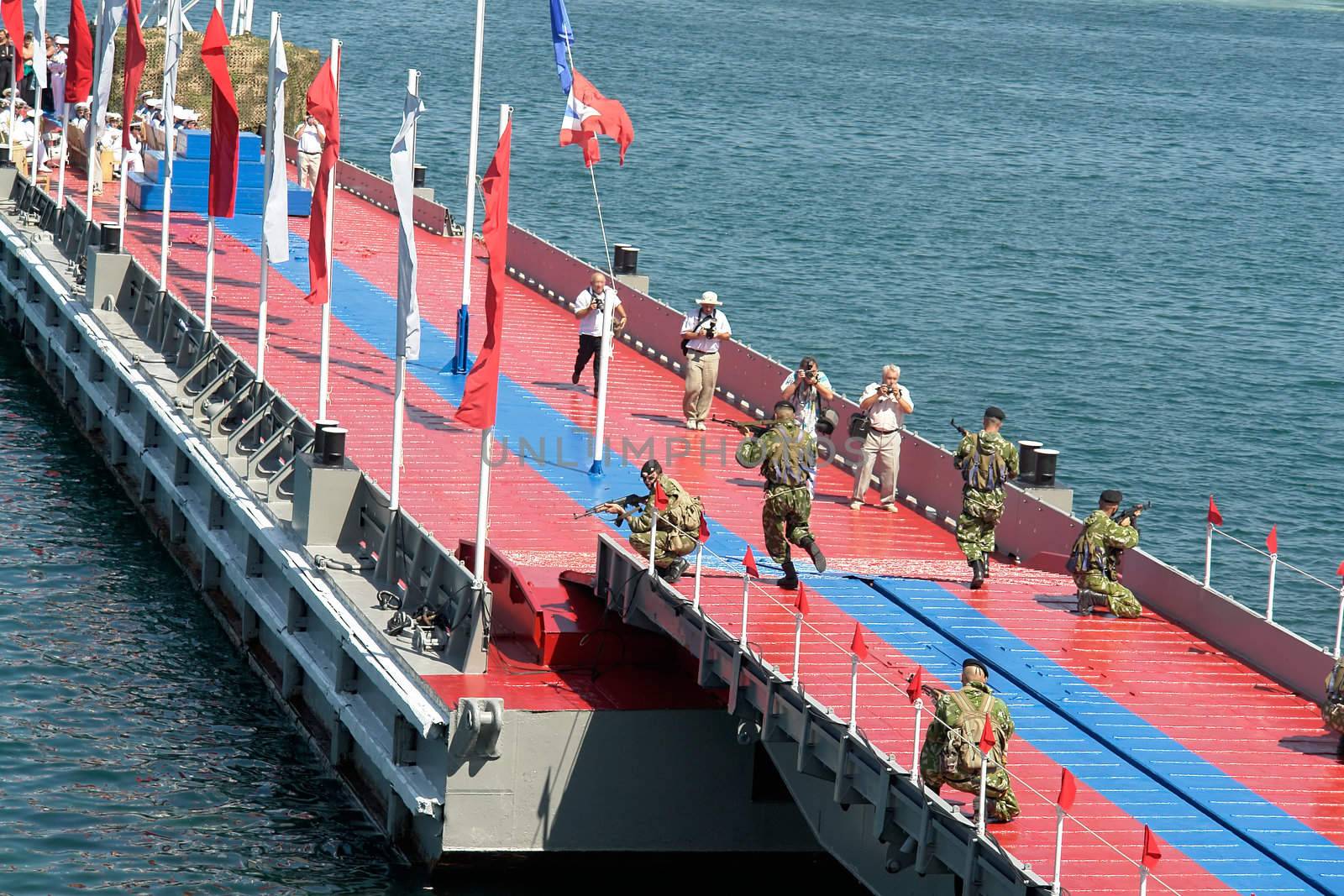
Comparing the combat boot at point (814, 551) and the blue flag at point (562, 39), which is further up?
the blue flag at point (562, 39)

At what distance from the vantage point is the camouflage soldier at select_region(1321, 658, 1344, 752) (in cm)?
1730

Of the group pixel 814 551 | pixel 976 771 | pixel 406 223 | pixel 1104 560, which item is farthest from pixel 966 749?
pixel 406 223

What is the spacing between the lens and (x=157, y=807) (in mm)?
20625

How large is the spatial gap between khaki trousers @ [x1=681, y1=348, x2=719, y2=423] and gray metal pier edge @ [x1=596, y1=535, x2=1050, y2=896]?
6.84 m

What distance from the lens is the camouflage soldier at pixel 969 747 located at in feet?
49.6

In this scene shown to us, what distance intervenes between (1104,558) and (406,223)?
774 centimetres

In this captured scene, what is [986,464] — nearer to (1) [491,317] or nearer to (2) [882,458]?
(2) [882,458]

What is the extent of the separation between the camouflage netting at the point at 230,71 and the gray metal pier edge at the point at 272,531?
12.4 m

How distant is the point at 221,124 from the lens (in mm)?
26438

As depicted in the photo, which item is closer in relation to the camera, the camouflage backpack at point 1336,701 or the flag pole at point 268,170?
the camouflage backpack at point 1336,701

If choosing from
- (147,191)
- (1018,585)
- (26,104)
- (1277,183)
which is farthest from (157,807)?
(1277,183)

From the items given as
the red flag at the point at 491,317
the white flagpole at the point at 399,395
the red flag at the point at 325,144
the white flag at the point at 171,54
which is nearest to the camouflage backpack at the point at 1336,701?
the red flag at the point at 491,317

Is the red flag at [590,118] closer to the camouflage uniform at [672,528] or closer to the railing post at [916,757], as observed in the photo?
the camouflage uniform at [672,528]

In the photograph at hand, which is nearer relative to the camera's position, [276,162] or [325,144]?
[325,144]
